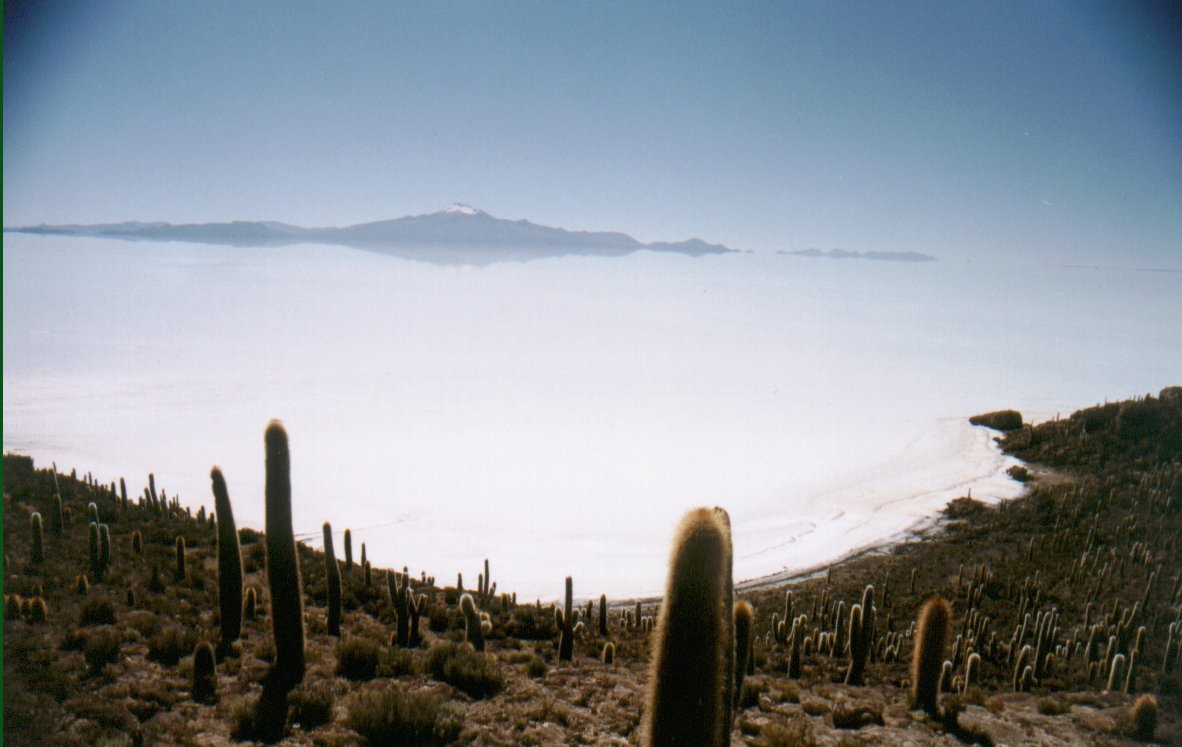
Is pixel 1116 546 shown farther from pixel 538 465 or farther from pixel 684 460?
pixel 538 465

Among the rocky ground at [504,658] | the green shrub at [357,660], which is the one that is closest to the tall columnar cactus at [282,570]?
the rocky ground at [504,658]

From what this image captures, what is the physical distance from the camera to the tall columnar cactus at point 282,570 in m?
9.27

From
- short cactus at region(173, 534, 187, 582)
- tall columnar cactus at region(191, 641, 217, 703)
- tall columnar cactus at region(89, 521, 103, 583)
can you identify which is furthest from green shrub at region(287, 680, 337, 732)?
short cactus at region(173, 534, 187, 582)

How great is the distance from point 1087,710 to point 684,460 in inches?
1755

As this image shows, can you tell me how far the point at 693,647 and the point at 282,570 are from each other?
Result: 729 centimetres

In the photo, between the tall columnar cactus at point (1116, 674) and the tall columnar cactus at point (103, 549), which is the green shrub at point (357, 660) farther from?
the tall columnar cactus at point (1116, 674)

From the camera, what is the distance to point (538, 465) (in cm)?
5359

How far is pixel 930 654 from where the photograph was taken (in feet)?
32.3

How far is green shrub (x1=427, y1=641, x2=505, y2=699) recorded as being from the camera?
916 cm

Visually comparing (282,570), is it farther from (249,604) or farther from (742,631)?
(742,631)

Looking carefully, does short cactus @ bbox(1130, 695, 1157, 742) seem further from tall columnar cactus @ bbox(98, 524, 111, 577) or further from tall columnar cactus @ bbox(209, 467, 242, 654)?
tall columnar cactus @ bbox(98, 524, 111, 577)

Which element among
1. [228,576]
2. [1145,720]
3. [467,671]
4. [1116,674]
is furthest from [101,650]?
[1116,674]

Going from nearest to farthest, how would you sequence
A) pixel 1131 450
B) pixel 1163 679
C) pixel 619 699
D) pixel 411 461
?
pixel 619 699
pixel 1163 679
pixel 1131 450
pixel 411 461

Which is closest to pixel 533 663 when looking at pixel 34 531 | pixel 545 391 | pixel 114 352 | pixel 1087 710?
pixel 1087 710
